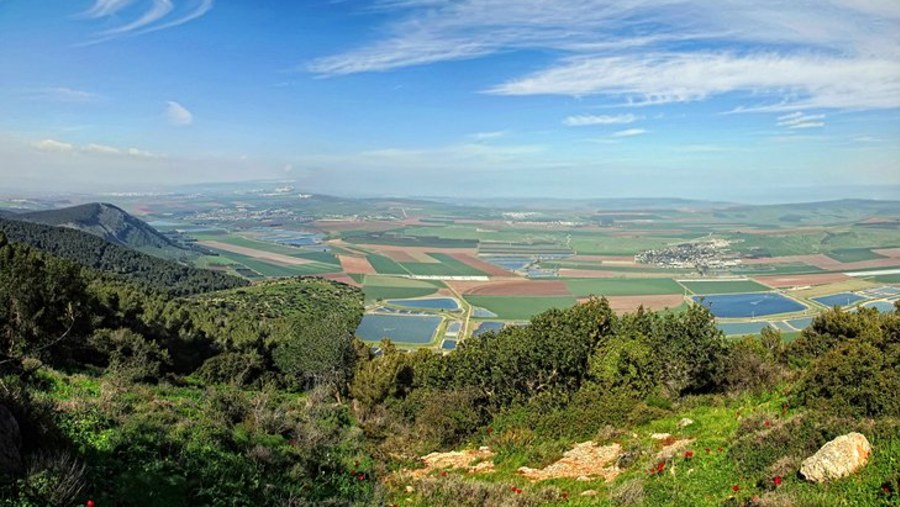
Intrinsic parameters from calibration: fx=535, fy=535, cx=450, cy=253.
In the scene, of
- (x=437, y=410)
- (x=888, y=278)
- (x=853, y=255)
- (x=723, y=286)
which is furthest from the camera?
(x=853, y=255)

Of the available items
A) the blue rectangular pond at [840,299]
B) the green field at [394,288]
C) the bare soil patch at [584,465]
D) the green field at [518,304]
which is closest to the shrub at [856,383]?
the bare soil patch at [584,465]

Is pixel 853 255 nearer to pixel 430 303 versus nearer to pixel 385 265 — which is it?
pixel 430 303

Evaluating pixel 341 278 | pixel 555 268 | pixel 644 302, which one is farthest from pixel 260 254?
pixel 644 302

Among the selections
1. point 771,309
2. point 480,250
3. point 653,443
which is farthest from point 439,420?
point 480,250

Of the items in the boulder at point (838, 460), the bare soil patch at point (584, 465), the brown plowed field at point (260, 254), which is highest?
the boulder at point (838, 460)

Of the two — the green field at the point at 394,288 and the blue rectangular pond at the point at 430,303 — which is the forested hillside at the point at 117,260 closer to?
the green field at the point at 394,288
